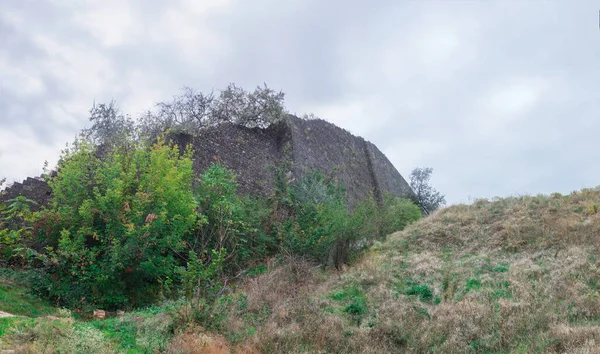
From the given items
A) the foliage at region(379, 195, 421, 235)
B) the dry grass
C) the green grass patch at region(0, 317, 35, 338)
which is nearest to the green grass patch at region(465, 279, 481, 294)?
the dry grass

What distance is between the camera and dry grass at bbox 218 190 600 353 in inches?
328

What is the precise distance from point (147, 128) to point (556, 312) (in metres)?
14.8

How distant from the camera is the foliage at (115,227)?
10.7 meters

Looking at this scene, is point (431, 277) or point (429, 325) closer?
point (429, 325)

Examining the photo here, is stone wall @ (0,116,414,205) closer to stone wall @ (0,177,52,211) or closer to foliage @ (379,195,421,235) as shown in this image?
stone wall @ (0,177,52,211)

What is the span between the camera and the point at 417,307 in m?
9.88

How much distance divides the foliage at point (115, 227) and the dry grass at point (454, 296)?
2396 mm

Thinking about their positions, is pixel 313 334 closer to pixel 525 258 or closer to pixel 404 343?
pixel 404 343

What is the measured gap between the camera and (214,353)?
7266 millimetres

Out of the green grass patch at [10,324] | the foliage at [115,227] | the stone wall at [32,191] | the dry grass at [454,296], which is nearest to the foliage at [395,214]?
the dry grass at [454,296]

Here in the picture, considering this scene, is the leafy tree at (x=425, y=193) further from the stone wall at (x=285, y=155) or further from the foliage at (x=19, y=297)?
the foliage at (x=19, y=297)

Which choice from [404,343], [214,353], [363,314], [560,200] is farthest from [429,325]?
[560,200]

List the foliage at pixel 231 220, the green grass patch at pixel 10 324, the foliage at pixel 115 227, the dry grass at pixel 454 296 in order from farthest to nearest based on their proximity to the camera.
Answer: the foliage at pixel 231 220 → the foliage at pixel 115 227 → the dry grass at pixel 454 296 → the green grass patch at pixel 10 324

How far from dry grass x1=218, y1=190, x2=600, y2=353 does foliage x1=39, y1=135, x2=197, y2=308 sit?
2396 mm
